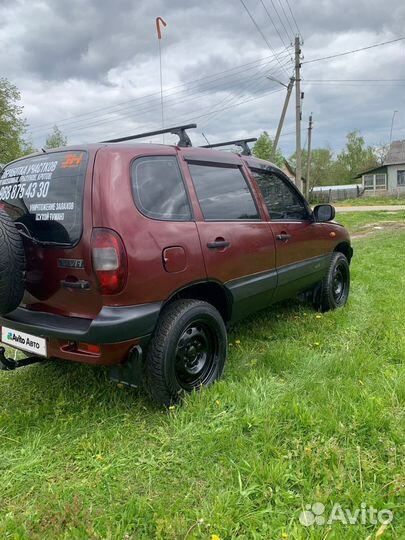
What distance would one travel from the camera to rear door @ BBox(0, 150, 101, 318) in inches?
101

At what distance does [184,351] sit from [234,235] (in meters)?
0.98

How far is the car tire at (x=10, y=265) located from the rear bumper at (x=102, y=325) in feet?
0.70

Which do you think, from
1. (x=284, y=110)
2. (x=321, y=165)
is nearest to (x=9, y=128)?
(x=284, y=110)

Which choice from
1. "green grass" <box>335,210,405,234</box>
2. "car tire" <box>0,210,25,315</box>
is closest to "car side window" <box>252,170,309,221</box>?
"car tire" <box>0,210,25,315</box>

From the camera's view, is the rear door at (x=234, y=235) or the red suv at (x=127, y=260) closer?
the red suv at (x=127, y=260)

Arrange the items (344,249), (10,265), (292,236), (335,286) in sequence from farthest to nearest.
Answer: (344,249)
(335,286)
(292,236)
(10,265)

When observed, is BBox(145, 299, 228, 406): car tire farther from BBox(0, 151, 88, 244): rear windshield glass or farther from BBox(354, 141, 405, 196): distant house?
BBox(354, 141, 405, 196): distant house

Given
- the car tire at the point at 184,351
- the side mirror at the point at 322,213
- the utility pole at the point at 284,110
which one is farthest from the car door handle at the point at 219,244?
the utility pole at the point at 284,110

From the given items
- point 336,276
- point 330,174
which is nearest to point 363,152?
point 330,174

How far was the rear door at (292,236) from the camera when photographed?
396cm

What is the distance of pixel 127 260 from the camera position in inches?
98.0

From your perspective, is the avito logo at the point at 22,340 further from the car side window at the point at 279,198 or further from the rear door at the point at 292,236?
the car side window at the point at 279,198

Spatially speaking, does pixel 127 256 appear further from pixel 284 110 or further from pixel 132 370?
pixel 284 110

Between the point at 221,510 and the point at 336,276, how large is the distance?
3.70 metres
